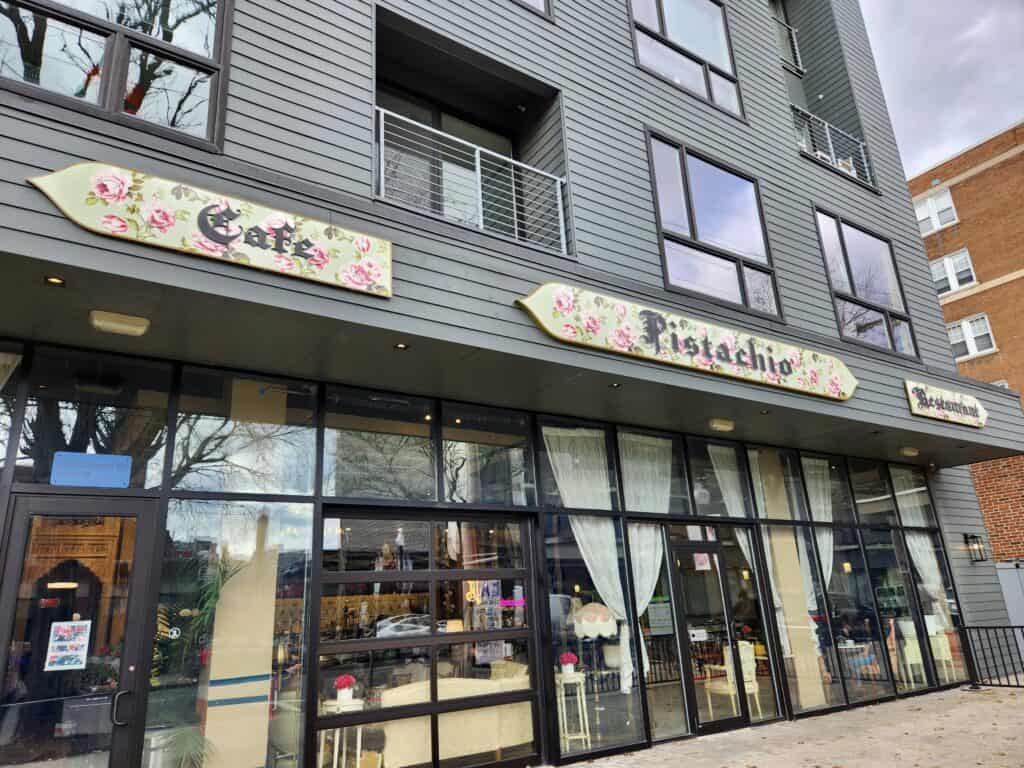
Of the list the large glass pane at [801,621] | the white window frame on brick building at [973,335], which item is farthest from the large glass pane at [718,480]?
the white window frame on brick building at [973,335]

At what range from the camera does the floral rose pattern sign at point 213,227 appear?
3.78 metres

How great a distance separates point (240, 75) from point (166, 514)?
126 inches

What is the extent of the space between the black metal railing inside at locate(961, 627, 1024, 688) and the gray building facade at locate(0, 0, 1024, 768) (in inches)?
10.3

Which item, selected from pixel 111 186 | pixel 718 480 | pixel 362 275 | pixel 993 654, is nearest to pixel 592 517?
pixel 718 480

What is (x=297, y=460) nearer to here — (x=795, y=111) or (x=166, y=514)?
(x=166, y=514)

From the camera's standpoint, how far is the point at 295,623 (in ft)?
17.0

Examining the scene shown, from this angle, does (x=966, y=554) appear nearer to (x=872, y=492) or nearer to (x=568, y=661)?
(x=872, y=492)

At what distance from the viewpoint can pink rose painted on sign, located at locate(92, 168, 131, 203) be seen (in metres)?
3.82

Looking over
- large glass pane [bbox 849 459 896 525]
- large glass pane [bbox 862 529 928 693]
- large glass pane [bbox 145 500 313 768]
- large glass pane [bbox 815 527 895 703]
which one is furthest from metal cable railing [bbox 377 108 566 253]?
large glass pane [bbox 862 529 928 693]

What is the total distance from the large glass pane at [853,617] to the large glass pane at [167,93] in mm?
8384

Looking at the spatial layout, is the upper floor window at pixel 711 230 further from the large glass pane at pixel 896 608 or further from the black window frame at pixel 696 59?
the large glass pane at pixel 896 608

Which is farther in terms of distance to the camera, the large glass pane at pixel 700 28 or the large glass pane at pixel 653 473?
the large glass pane at pixel 700 28

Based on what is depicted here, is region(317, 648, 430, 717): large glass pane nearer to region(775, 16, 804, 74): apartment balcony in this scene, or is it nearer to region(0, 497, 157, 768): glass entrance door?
region(0, 497, 157, 768): glass entrance door

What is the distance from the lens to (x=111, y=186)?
12.7 feet
